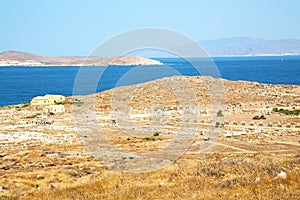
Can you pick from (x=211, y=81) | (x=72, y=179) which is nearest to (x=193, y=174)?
(x=72, y=179)

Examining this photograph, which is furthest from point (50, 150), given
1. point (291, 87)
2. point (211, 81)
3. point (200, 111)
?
point (291, 87)

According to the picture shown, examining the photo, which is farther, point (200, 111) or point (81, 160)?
point (200, 111)

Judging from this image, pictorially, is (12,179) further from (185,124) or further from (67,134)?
(185,124)

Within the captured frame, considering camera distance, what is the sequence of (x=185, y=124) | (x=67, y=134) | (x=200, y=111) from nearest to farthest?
1. (x=67, y=134)
2. (x=185, y=124)
3. (x=200, y=111)

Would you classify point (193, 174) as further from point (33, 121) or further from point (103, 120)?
point (33, 121)

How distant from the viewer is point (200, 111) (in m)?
50.1

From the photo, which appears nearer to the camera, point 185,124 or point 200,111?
point 185,124

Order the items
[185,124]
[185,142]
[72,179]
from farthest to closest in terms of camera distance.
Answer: [185,124] < [185,142] < [72,179]

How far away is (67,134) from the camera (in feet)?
124

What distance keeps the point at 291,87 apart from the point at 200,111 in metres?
28.4

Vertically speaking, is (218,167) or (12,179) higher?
(218,167)

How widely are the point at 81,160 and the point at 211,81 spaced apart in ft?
166

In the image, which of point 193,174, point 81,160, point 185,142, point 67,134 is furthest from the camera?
point 67,134

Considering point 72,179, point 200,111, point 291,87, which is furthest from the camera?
point 291,87
